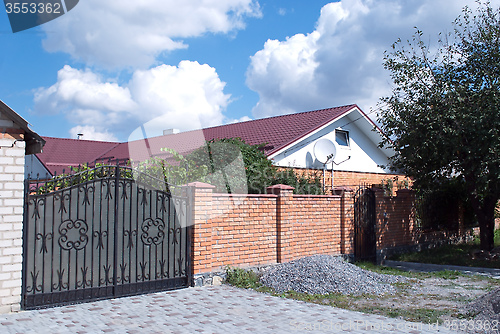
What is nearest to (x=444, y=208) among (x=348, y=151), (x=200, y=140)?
(x=348, y=151)

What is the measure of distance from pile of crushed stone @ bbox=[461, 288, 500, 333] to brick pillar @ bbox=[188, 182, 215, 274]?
413 cm

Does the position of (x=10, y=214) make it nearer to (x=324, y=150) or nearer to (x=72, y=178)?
(x=72, y=178)

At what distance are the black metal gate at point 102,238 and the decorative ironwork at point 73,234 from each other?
1cm

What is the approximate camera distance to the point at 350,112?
15961 millimetres

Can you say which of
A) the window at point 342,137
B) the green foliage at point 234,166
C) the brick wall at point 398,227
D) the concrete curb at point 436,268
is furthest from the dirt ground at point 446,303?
the window at point 342,137

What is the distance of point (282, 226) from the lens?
8812 mm

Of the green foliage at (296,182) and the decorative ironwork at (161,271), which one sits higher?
the green foliage at (296,182)

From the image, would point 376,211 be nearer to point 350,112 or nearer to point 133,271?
point 350,112

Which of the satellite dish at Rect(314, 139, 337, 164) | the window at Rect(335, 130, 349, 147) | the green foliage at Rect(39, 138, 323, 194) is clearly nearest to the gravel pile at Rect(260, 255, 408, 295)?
the green foliage at Rect(39, 138, 323, 194)

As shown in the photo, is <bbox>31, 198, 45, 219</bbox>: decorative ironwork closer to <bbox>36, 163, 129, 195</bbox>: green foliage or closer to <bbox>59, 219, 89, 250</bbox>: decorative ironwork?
<bbox>36, 163, 129, 195</bbox>: green foliage

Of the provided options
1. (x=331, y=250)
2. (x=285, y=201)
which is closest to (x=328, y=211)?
(x=331, y=250)

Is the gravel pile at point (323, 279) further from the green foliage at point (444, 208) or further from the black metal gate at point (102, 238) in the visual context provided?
the green foliage at point (444, 208)

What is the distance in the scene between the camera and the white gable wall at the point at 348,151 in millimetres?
14406

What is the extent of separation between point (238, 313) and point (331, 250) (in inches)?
183
